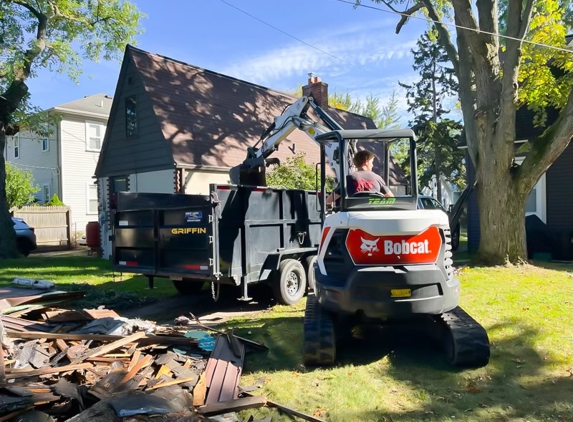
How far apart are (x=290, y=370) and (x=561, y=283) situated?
23.4ft

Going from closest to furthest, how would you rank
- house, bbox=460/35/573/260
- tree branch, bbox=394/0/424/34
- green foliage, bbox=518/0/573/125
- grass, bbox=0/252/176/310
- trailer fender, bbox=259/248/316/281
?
trailer fender, bbox=259/248/316/281 → grass, bbox=0/252/176/310 → green foliage, bbox=518/0/573/125 → tree branch, bbox=394/0/424/34 → house, bbox=460/35/573/260

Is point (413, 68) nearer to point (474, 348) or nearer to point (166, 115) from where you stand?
point (166, 115)

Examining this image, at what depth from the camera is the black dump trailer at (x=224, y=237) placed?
24.1 feet

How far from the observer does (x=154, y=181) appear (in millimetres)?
14914

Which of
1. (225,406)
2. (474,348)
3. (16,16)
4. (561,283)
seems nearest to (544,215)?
(561,283)

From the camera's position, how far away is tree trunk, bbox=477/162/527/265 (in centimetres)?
1130

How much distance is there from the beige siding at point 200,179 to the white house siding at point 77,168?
15.8 meters

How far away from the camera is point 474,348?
5.05 meters

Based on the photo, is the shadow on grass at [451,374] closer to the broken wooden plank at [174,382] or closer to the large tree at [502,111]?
the broken wooden plank at [174,382]

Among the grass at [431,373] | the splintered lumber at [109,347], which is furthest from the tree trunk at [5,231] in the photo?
the splintered lumber at [109,347]

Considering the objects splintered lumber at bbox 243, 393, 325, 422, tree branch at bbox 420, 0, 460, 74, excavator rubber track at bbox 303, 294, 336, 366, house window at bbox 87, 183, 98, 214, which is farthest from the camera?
house window at bbox 87, 183, 98, 214

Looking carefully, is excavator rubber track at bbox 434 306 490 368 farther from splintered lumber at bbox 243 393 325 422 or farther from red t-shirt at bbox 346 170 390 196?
splintered lumber at bbox 243 393 325 422

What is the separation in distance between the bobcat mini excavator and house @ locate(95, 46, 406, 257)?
9341 millimetres

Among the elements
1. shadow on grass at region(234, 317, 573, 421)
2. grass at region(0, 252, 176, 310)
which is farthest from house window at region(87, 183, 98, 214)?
shadow on grass at region(234, 317, 573, 421)
